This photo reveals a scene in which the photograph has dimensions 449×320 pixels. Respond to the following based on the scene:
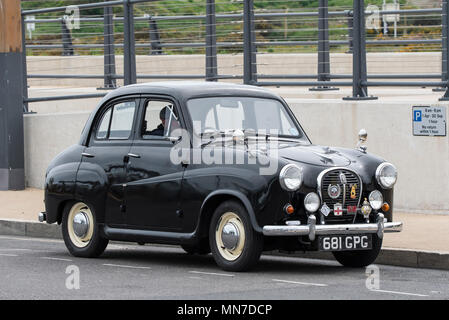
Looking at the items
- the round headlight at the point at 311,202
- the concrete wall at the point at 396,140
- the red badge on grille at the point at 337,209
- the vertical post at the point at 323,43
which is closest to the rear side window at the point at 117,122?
the round headlight at the point at 311,202

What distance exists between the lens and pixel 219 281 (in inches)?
411

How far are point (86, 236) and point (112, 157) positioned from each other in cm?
95

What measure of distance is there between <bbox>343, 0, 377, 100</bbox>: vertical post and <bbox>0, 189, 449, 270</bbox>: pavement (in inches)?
72.3

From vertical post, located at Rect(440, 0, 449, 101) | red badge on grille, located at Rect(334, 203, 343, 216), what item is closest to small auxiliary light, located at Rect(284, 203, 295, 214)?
red badge on grille, located at Rect(334, 203, 343, 216)

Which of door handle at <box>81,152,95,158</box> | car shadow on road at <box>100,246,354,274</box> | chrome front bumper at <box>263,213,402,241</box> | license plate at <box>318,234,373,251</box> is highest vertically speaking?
door handle at <box>81,152,95,158</box>

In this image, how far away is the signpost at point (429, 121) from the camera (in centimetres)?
1469

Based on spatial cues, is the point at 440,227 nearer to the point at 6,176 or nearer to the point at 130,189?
the point at 130,189

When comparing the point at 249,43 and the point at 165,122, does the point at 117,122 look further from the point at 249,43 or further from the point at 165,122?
the point at 249,43

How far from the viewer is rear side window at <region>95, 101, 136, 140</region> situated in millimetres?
12414

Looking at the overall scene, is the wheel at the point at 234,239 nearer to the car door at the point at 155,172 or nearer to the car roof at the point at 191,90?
the car door at the point at 155,172

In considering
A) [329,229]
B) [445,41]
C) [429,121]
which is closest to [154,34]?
[445,41]

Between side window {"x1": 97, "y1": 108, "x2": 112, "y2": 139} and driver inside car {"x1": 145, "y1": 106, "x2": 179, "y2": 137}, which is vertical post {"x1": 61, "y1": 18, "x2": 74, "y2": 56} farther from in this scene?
driver inside car {"x1": 145, "y1": 106, "x2": 179, "y2": 137}

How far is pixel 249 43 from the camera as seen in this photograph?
17.6 m
